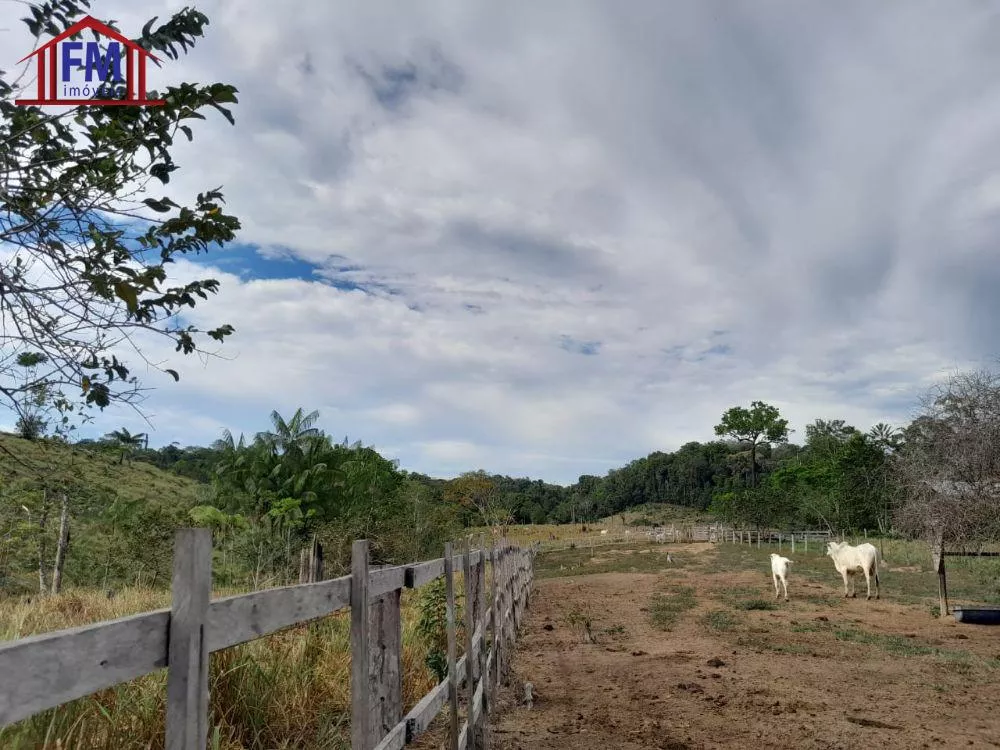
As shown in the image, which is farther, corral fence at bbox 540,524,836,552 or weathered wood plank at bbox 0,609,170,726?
corral fence at bbox 540,524,836,552

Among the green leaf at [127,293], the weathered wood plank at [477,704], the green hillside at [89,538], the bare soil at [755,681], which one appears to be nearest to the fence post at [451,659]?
the weathered wood plank at [477,704]

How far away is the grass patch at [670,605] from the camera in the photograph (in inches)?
628

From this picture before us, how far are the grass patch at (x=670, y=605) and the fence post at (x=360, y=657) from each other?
42.1 feet

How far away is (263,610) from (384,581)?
1.48m

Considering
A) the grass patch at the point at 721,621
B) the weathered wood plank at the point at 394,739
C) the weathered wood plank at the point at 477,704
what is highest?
the weathered wood plank at the point at 394,739

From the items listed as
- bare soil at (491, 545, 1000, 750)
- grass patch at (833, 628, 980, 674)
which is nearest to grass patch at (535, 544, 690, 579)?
bare soil at (491, 545, 1000, 750)

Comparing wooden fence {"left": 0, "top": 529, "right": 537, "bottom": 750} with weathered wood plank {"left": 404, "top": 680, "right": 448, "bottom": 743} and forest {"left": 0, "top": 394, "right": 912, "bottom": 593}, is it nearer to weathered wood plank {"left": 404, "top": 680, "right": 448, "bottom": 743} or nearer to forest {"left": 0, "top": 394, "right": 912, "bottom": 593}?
weathered wood plank {"left": 404, "top": 680, "right": 448, "bottom": 743}

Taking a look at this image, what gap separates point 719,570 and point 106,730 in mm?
28236

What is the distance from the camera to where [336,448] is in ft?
92.7

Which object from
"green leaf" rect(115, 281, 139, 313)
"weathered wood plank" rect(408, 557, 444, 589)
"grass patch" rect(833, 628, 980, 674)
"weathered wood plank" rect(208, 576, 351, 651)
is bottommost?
"grass patch" rect(833, 628, 980, 674)

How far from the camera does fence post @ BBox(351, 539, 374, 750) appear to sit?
3303 mm

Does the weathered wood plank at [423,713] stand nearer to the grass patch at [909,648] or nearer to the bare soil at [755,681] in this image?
the bare soil at [755,681]

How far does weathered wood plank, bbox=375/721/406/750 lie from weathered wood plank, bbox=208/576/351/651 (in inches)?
34.6

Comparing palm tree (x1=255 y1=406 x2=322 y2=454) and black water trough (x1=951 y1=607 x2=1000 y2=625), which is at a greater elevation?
palm tree (x1=255 y1=406 x2=322 y2=454)
